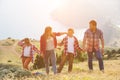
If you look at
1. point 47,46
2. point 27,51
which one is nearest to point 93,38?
point 47,46

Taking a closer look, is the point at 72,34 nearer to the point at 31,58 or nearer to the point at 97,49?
the point at 97,49

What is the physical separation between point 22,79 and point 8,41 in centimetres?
17246

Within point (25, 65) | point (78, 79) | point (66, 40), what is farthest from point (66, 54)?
point (78, 79)

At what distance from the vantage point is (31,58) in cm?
2120

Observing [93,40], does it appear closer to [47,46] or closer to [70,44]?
[70,44]

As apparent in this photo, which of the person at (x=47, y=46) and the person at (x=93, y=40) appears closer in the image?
the person at (x=47, y=46)

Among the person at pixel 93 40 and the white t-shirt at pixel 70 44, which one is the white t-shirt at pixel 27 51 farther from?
the person at pixel 93 40

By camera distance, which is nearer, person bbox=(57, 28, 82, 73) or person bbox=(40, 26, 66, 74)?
person bbox=(40, 26, 66, 74)

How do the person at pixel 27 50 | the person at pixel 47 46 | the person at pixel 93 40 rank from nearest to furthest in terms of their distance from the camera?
the person at pixel 47 46 < the person at pixel 93 40 < the person at pixel 27 50

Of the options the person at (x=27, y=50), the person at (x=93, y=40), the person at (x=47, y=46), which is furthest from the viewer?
the person at (x=27, y=50)

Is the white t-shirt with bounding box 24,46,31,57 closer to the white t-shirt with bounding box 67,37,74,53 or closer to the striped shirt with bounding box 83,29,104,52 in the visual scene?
the white t-shirt with bounding box 67,37,74,53

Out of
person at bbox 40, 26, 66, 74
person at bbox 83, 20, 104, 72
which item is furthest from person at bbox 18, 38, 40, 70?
person at bbox 83, 20, 104, 72

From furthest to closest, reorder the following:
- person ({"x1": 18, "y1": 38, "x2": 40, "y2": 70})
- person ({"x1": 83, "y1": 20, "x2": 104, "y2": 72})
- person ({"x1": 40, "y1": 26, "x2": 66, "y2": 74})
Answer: person ({"x1": 18, "y1": 38, "x2": 40, "y2": 70}), person ({"x1": 83, "y1": 20, "x2": 104, "y2": 72}), person ({"x1": 40, "y1": 26, "x2": 66, "y2": 74})

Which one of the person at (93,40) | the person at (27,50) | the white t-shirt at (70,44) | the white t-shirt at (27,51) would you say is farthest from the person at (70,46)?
the white t-shirt at (27,51)
